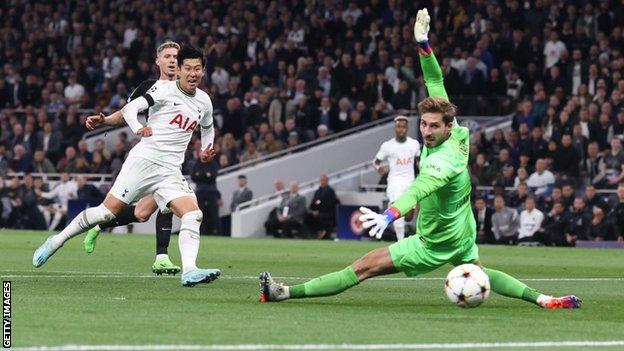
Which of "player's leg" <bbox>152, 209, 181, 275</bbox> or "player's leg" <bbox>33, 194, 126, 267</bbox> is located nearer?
"player's leg" <bbox>33, 194, 126, 267</bbox>

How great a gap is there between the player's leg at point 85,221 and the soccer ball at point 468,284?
443cm

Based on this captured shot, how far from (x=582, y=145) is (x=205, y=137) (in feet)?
51.1

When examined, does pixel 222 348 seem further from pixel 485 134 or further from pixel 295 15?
pixel 295 15

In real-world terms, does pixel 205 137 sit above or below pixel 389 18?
below

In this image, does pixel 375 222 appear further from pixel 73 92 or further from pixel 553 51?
pixel 73 92

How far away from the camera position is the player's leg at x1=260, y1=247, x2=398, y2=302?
11523mm

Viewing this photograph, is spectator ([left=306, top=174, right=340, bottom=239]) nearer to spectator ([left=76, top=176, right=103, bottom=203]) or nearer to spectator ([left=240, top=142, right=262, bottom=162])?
spectator ([left=240, top=142, right=262, bottom=162])

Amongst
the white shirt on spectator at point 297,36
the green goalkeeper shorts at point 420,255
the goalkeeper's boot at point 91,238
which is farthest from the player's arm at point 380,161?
the white shirt on spectator at point 297,36

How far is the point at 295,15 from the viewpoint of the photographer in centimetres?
3800

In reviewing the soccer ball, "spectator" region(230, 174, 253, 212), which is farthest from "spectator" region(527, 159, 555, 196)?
the soccer ball

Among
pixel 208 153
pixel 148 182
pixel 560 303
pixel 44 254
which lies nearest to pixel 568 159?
pixel 208 153

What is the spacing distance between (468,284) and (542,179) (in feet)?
59.9

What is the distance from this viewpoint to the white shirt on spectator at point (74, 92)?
126ft

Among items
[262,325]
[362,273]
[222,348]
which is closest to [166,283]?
[362,273]
